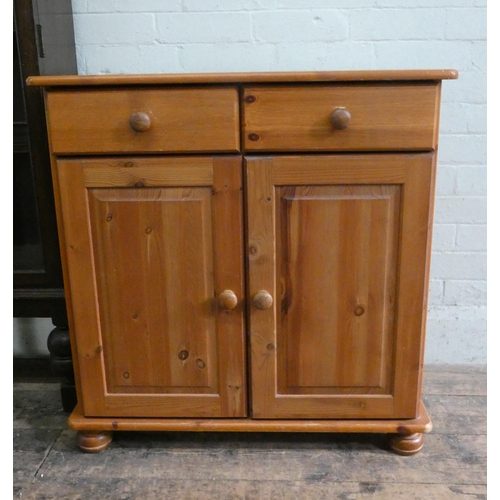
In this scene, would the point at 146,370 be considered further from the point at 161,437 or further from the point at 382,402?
the point at 382,402

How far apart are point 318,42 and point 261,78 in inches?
20.8

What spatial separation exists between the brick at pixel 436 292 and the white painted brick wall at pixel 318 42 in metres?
0.26

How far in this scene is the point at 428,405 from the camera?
5.00 feet

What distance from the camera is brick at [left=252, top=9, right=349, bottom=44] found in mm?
1515

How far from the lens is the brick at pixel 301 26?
1.51m

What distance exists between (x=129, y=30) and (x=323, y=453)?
130 centimetres

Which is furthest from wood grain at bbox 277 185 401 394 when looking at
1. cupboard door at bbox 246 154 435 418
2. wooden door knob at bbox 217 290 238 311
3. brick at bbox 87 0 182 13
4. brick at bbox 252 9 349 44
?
brick at bbox 87 0 182 13

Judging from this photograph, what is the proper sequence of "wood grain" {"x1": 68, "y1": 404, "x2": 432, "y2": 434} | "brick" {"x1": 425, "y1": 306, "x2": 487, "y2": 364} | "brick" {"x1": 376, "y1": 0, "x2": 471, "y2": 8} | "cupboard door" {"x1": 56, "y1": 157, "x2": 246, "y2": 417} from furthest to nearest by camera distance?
"brick" {"x1": 425, "y1": 306, "x2": 487, "y2": 364}, "brick" {"x1": 376, "y1": 0, "x2": 471, "y2": 8}, "wood grain" {"x1": 68, "y1": 404, "x2": 432, "y2": 434}, "cupboard door" {"x1": 56, "y1": 157, "x2": 246, "y2": 417}

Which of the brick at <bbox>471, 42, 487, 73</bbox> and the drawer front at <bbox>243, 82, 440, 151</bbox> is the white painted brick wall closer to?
the brick at <bbox>471, 42, 487, 73</bbox>

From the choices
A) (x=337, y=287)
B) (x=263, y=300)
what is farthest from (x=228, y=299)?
(x=337, y=287)

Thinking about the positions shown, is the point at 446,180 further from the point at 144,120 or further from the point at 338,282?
the point at 144,120

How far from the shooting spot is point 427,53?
1519 mm

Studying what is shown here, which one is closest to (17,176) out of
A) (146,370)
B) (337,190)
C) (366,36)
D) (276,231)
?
(146,370)

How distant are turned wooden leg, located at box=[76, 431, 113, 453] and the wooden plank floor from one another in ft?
0.05
